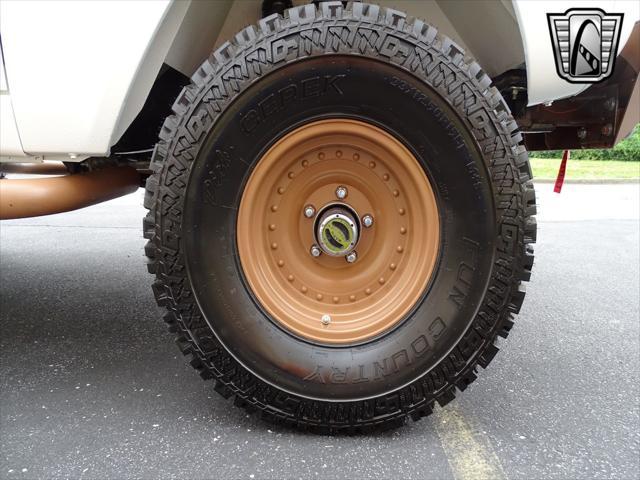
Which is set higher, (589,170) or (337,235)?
(337,235)

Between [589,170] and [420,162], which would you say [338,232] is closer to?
[420,162]

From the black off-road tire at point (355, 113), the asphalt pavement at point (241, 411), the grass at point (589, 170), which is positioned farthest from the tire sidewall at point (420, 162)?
the grass at point (589, 170)

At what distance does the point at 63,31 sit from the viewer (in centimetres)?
175

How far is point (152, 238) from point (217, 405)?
2.50ft

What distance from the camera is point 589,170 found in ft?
40.1

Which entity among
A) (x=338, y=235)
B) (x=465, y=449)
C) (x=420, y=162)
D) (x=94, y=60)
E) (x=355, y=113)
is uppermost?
(x=94, y=60)

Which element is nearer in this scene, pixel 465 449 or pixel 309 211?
pixel 465 449

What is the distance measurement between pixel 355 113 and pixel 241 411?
1.24 metres

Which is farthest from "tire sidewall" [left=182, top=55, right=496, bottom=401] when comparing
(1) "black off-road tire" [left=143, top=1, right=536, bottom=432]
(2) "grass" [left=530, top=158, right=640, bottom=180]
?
(2) "grass" [left=530, top=158, right=640, bottom=180]

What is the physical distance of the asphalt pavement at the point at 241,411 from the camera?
68.9 inches

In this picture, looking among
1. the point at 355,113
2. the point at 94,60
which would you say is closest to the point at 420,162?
the point at 355,113

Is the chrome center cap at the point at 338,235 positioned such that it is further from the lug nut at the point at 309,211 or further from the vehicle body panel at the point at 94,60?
the vehicle body panel at the point at 94,60

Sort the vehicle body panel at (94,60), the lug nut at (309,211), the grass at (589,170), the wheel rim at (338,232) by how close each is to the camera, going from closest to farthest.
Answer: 1. the vehicle body panel at (94,60)
2. the wheel rim at (338,232)
3. the lug nut at (309,211)
4. the grass at (589,170)

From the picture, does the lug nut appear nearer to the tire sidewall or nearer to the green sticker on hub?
the green sticker on hub
